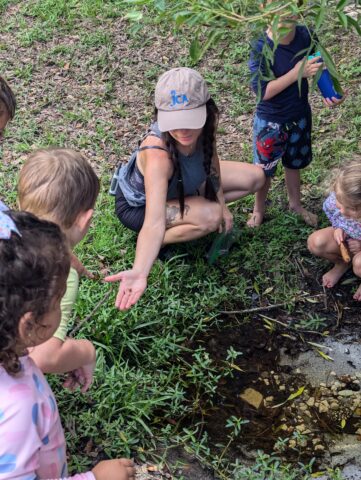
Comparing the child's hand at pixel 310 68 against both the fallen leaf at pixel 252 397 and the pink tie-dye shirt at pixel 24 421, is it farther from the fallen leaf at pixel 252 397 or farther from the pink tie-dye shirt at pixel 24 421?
the pink tie-dye shirt at pixel 24 421

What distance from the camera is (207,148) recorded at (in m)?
3.20

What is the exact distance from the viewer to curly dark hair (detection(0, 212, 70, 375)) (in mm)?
1432

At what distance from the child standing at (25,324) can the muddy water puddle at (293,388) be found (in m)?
1.21

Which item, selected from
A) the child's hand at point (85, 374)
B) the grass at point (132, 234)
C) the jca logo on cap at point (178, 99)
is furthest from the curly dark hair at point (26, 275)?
the jca logo on cap at point (178, 99)

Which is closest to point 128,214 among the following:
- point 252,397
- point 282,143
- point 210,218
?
point 210,218

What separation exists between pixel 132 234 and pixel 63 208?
1455 millimetres

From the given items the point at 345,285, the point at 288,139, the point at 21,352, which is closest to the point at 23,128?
the point at 288,139

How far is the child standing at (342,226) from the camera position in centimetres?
287

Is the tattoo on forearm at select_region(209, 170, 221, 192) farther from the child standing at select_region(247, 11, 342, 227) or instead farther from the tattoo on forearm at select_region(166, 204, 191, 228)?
the child standing at select_region(247, 11, 342, 227)

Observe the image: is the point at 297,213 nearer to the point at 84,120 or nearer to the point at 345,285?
the point at 345,285

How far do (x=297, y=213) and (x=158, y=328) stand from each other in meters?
1.21

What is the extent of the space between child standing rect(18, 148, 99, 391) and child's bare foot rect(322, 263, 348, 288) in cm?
156

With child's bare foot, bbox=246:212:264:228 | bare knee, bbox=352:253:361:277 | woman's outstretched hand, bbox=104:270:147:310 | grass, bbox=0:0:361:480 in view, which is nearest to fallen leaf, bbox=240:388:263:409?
grass, bbox=0:0:361:480

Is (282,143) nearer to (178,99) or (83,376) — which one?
(178,99)
